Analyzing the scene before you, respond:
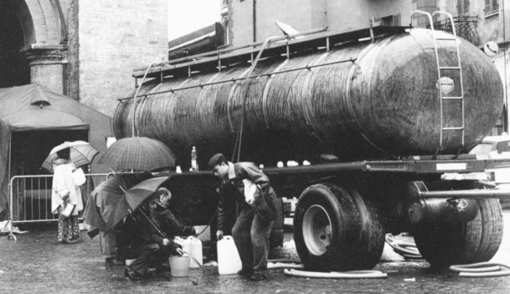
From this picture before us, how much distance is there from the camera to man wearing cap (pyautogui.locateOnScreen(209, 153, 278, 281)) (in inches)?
463

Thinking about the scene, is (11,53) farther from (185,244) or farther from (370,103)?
(370,103)

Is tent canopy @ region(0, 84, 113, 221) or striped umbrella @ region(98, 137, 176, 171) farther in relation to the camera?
tent canopy @ region(0, 84, 113, 221)

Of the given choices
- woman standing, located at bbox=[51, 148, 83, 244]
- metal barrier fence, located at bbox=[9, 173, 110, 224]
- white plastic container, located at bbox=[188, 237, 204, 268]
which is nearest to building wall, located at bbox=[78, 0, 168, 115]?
metal barrier fence, located at bbox=[9, 173, 110, 224]

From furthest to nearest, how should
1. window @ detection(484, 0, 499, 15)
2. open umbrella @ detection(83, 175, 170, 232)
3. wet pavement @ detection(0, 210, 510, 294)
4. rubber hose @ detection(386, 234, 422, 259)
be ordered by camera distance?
window @ detection(484, 0, 499, 15)
rubber hose @ detection(386, 234, 422, 259)
open umbrella @ detection(83, 175, 170, 232)
wet pavement @ detection(0, 210, 510, 294)

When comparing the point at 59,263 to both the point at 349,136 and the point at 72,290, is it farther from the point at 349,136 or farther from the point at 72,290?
the point at 349,136

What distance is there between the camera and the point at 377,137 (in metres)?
11.9

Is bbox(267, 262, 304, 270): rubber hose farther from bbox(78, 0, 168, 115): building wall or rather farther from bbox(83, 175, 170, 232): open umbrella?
bbox(78, 0, 168, 115): building wall

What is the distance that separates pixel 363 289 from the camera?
420 inches

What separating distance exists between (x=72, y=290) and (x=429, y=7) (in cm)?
3041

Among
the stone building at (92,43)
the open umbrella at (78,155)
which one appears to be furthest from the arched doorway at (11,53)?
the open umbrella at (78,155)

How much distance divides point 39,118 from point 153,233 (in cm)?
1077

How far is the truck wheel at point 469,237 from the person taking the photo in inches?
491

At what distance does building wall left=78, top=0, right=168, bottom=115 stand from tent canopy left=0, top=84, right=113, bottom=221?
2.40 meters

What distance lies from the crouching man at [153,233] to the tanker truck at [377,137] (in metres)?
1.64
